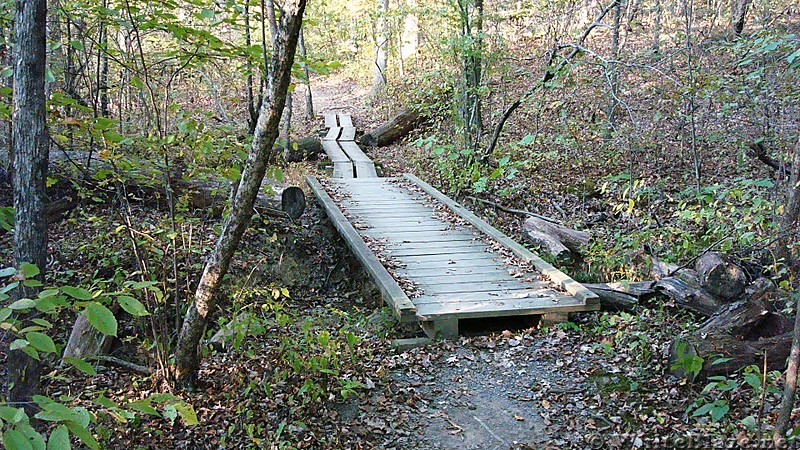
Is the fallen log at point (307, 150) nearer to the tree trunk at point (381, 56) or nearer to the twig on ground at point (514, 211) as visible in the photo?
the twig on ground at point (514, 211)

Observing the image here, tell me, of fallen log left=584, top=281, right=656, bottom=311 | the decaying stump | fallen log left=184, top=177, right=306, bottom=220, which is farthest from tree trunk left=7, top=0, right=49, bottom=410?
fallen log left=184, top=177, right=306, bottom=220

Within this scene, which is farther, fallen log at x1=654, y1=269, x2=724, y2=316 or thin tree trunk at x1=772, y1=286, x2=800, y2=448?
fallen log at x1=654, y1=269, x2=724, y2=316

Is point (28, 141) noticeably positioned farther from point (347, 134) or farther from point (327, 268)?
point (347, 134)

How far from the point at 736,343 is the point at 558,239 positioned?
3.34 metres

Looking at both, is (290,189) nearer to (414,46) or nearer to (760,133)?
(760,133)

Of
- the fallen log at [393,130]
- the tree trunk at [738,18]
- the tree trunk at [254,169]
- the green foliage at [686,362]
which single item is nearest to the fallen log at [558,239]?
the green foliage at [686,362]

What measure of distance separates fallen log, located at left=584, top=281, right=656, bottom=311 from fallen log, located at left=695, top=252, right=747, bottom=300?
1.98 feet

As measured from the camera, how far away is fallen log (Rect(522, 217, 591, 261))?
24.4 ft

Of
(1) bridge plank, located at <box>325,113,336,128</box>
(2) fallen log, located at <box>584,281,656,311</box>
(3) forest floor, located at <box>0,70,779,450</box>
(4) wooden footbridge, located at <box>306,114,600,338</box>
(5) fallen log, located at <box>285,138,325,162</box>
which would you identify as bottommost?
(3) forest floor, located at <box>0,70,779,450</box>

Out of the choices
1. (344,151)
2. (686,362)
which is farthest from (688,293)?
(344,151)

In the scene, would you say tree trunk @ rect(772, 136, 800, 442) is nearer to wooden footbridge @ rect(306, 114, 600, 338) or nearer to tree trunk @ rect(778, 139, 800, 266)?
tree trunk @ rect(778, 139, 800, 266)

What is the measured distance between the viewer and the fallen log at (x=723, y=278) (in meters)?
5.40

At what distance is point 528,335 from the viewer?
578cm

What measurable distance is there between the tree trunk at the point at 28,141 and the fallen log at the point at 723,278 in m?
5.37
